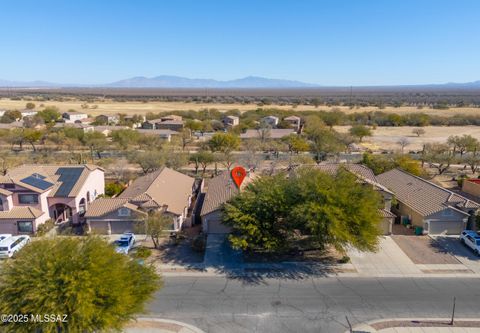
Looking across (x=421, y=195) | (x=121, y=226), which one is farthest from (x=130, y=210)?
(x=421, y=195)

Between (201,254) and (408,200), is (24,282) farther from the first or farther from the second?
(408,200)

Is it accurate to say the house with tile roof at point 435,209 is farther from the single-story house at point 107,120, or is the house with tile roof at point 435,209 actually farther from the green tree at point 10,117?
the green tree at point 10,117

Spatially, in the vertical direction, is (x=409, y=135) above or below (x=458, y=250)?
above

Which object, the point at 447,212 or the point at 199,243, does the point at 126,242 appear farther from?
the point at 447,212

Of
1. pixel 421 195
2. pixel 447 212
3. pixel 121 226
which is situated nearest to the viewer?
pixel 447 212

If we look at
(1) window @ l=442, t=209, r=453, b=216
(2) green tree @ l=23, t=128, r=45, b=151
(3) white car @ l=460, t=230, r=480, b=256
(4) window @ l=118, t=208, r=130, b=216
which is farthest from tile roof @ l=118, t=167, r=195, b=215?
(2) green tree @ l=23, t=128, r=45, b=151

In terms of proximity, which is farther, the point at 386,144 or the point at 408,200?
→ the point at 386,144

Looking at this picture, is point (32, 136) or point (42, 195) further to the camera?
point (32, 136)

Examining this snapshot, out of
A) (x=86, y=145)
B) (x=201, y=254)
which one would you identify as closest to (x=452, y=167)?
(x=201, y=254)
